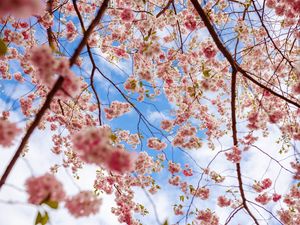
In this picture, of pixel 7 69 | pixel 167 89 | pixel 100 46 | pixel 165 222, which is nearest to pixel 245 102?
pixel 167 89

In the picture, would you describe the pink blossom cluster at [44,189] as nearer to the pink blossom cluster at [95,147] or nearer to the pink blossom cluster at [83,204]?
the pink blossom cluster at [83,204]

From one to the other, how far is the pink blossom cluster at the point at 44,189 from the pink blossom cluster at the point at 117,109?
17.0 feet

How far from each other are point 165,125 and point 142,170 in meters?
1.34

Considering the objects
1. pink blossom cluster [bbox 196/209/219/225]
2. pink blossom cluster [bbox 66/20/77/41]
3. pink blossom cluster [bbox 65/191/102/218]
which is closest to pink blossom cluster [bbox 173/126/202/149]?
pink blossom cluster [bbox 196/209/219/225]

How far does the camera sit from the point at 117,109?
751 cm

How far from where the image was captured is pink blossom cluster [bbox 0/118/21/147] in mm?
2350

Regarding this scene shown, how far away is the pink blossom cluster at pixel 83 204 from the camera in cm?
247

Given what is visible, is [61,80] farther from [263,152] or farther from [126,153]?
[263,152]

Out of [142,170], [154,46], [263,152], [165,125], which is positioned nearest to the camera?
[154,46]

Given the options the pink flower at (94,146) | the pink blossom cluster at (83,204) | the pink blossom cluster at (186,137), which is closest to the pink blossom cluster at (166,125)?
the pink blossom cluster at (186,137)

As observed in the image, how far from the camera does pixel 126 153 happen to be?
2.33 m

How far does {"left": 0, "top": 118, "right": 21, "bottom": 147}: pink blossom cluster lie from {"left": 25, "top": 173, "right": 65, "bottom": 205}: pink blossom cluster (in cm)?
28

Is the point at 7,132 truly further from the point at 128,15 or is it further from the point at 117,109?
the point at 117,109

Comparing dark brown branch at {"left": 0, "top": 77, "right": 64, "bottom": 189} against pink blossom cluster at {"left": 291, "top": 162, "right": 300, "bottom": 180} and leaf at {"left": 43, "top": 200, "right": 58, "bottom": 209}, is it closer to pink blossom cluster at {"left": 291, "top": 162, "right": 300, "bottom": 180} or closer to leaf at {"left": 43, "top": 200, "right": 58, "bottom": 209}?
leaf at {"left": 43, "top": 200, "right": 58, "bottom": 209}
